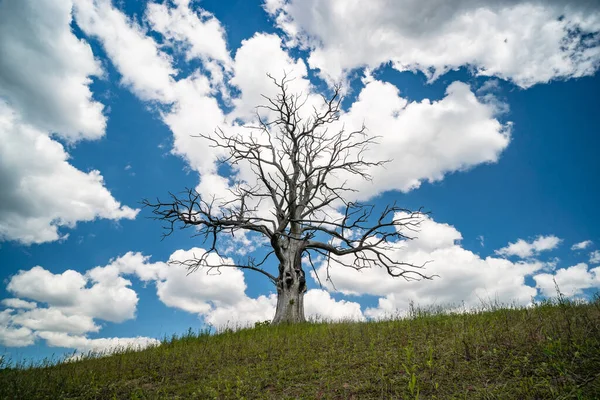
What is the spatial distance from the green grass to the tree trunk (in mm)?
3920

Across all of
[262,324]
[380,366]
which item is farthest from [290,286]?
[380,366]

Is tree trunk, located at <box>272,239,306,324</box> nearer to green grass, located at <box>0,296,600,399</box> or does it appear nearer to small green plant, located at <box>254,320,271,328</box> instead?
small green plant, located at <box>254,320,271,328</box>

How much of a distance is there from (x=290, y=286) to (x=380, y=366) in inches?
340

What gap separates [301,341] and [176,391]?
350 centimetres

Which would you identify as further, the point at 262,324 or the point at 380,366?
the point at 262,324

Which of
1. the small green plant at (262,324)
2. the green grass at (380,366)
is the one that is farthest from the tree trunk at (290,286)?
the green grass at (380,366)

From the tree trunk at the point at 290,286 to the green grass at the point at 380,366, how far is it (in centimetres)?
392

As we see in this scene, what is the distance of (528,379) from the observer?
17.1 feet

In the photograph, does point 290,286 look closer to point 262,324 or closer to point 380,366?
point 262,324

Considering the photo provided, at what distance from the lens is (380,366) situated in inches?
262

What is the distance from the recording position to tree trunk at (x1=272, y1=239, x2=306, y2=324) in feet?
47.7

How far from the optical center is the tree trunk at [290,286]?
1455 cm

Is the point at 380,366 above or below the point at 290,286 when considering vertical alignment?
below

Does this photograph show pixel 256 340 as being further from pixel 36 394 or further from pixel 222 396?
pixel 36 394
